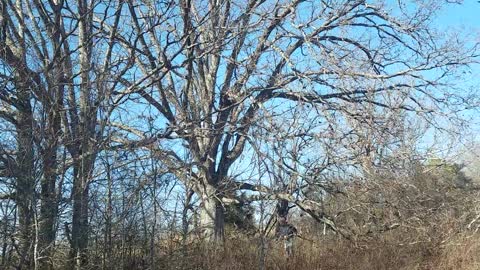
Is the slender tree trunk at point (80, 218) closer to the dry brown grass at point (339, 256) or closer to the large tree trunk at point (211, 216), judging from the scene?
the dry brown grass at point (339, 256)

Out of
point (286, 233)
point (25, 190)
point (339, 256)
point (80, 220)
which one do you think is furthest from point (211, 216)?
point (25, 190)

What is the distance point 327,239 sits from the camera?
14.3 m

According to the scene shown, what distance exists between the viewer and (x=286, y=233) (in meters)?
13.5

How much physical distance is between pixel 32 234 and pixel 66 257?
0.89 metres

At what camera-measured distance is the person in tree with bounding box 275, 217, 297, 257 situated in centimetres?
1280

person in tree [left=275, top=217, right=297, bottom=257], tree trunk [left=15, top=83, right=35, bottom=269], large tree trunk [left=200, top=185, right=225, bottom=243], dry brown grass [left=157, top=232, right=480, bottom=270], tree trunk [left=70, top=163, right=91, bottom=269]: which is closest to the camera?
tree trunk [left=15, top=83, right=35, bottom=269]

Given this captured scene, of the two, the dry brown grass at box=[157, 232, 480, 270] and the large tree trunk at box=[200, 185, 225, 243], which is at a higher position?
the large tree trunk at box=[200, 185, 225, 243]

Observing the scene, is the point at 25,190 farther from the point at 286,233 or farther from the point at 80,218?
the point at 286,233

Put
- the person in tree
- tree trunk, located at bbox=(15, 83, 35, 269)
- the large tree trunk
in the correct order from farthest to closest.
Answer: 1. the person in tree
2. the large tree trunk
3. tree trunk, located at bbox=(15, 83, 35, 269)

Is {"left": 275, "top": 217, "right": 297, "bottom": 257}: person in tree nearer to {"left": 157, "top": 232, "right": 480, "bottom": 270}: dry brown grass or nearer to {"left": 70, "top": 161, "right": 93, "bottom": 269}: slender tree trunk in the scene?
{"left": 157, "top": 232, "right": 480, "bottom": 270}: dry brown grass

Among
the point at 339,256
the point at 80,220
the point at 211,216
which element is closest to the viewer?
the point at 80,220

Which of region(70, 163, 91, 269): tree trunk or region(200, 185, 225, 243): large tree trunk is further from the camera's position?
region(200, 185, 225, 243): large tree trunk

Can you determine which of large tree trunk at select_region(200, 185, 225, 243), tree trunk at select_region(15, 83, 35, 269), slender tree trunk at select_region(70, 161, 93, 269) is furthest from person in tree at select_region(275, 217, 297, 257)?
tree trunk at select_region(15, 83, 35, 269)

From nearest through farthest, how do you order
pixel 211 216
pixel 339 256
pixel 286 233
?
pixel 286 233 < pixel 339 256 < pixel 211 216
